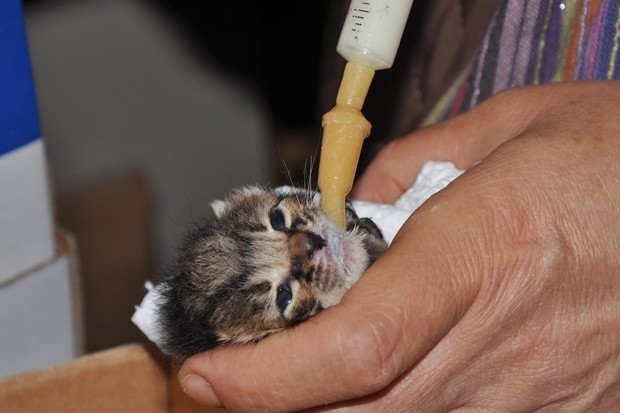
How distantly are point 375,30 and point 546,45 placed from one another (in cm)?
46

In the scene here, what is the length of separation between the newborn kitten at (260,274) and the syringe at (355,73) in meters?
0.10

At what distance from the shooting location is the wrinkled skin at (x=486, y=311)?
1125 mm

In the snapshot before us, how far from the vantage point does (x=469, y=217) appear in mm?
1188

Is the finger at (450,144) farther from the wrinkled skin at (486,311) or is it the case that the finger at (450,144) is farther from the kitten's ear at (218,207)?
the kitten's ear at (218,207)

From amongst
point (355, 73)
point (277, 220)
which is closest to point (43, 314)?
point (277, 220)

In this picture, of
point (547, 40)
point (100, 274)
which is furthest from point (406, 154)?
point (100, 274)

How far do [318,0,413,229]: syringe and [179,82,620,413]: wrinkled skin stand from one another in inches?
6.7

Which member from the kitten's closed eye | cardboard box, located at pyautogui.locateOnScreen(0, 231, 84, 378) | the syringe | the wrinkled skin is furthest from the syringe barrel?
cardboard box, located at pyautogui.locateOnScreen(0, 231, 84, 378)

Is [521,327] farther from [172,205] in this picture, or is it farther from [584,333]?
[172,205]

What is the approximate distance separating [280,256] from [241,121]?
2.43 m

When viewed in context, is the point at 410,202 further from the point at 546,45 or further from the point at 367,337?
the point at 367,337

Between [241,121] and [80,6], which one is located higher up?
[80,6]

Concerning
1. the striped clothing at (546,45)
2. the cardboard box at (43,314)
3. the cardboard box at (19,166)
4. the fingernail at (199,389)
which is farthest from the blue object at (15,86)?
the striped clothing at (546,45)

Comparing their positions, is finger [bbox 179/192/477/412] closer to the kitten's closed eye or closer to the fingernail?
the fingernail
